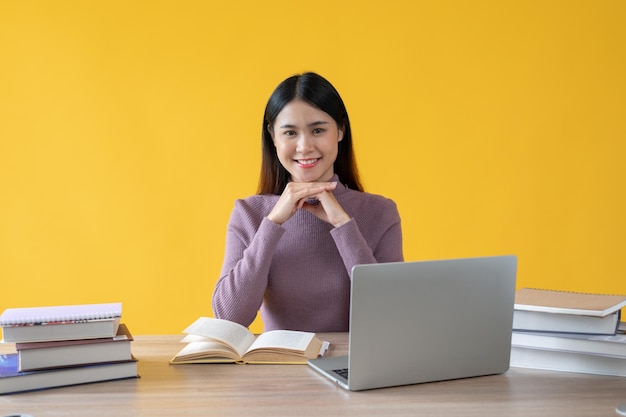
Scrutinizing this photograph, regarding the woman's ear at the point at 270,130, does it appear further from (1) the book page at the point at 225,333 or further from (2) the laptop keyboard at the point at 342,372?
(2) the laptop keyboard at the point at 342,372

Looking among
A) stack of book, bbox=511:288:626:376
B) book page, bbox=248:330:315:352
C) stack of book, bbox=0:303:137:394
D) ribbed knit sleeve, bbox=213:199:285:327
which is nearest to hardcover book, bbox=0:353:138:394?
stack of book, bbox=0:303:137:394

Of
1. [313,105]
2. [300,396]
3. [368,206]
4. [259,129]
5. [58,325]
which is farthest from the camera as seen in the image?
[259,129]

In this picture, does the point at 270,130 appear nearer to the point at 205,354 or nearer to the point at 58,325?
the point at 205,354

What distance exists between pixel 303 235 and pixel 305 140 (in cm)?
27

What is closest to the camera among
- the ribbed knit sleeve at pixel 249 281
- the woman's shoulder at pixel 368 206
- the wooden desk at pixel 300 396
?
the wooden desk at pixel 300 396

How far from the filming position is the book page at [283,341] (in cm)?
157

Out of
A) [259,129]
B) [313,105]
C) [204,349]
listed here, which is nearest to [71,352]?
[204,349]

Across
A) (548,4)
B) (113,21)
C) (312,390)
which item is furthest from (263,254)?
(548,4)

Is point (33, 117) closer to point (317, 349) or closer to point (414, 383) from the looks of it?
point (317, 349)

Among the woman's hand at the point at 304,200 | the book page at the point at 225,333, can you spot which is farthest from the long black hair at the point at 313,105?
the book page at the point at 225,333

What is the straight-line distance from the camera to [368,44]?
3309 millimetres

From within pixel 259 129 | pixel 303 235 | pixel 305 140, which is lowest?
pixel 303 235

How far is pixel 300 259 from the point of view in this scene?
2104 mm

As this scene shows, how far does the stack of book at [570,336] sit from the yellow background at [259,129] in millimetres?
1799
